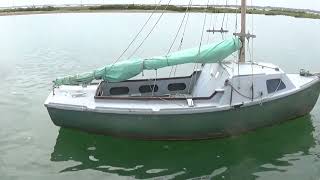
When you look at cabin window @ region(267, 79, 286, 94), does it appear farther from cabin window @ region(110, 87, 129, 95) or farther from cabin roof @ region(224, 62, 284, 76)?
cabin window @ region(110, 87, 129, 95)

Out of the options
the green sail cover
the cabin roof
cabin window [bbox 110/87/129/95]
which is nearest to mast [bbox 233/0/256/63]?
the green sail cover

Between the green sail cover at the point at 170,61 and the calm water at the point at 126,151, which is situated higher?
the green sail cover at the point at 170,61

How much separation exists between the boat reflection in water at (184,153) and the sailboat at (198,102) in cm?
36

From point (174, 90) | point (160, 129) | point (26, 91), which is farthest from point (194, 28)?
point (160, 129)

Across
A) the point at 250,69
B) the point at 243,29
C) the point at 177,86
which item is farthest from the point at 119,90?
the point at 243,29

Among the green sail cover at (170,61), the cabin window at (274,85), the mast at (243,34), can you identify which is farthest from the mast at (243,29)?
the cabin window at (274,85)

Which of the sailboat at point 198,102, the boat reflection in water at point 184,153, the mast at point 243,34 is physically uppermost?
the mast at point 243,34

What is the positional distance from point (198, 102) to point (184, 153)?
1.81m

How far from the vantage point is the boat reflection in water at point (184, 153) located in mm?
14750

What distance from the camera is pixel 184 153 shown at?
15.8 meters

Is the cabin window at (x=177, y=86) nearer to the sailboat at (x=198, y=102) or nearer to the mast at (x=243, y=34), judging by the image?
the sailboat at (x=198, y=102)

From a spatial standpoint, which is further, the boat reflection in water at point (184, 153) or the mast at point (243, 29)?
the mast at point (243, 29)

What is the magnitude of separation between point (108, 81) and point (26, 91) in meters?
7.85

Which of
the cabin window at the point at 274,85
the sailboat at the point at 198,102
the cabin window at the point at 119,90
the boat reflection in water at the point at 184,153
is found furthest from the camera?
the cabin window at the point at 119,90
